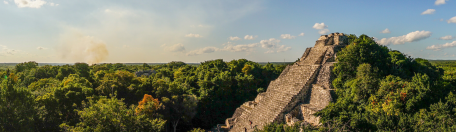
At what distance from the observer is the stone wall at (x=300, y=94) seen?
1128cm

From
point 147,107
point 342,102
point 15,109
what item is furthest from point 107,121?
point 342,102

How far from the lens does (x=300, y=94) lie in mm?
12031

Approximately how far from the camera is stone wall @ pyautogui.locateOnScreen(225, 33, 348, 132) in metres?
11.3

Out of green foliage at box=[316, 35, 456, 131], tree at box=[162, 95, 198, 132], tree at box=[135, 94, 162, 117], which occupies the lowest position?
tree at box=[162, 95, 198, 132]

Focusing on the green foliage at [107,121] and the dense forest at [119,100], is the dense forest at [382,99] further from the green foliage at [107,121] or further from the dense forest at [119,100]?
the dense forest at [119,100]

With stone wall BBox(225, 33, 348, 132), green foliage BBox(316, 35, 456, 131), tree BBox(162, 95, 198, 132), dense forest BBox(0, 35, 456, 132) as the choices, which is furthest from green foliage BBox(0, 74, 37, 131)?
green foliage BBox(316, 35, 456, 131)

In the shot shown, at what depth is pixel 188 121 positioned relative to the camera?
62.7ft

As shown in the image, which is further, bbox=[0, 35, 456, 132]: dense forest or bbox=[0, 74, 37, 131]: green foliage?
bbox=[0, 74, 37, 131]: green foliage

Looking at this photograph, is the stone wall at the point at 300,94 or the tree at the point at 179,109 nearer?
the stone wall at the point at 300,94

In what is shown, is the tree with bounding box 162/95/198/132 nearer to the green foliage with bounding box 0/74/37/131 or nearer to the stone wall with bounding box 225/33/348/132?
the stone wall with bounding box 225/33/348/132

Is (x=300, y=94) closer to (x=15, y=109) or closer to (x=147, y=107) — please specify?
(x=147, y=107)

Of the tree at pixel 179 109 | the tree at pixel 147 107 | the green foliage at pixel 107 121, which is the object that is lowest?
the tree at pixel 179 109

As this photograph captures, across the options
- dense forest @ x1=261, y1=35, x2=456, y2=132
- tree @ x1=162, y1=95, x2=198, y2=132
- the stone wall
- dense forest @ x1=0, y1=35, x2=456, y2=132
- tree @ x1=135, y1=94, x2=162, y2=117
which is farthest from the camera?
tree @ x1=162, y1=95, x2=198, y2=132

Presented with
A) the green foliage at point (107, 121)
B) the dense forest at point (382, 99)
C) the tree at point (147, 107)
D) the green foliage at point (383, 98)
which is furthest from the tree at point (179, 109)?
the green foliage at point (383, 98)
